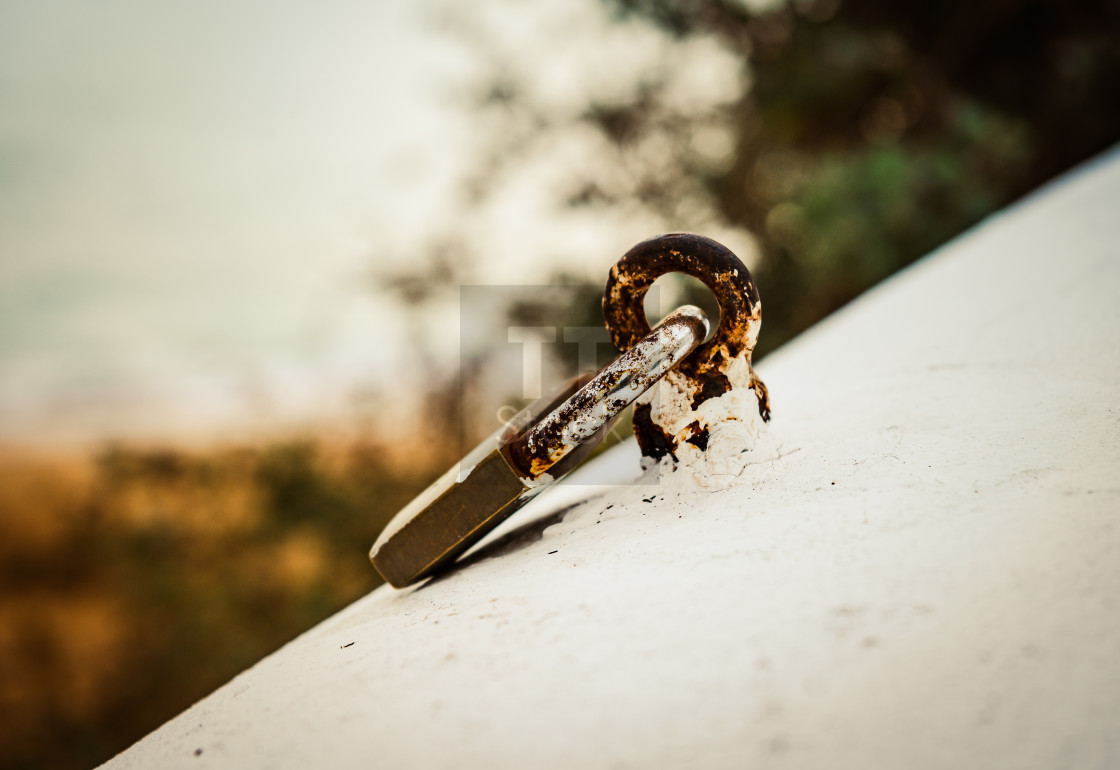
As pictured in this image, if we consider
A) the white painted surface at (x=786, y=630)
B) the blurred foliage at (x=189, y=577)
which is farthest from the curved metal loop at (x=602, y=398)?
the blurred foliage at (x=189, y=577)

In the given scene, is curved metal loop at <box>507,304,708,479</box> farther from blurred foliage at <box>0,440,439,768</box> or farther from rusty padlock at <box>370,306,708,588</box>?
blurred foliage at <box>0,440,439,768</box>

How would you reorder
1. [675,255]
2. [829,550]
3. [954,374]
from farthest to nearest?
[954,374] < [675,255] < [829,550]

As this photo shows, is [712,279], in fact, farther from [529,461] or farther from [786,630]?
[786,630]

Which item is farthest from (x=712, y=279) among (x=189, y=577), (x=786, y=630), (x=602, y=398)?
(x=189, y=577)

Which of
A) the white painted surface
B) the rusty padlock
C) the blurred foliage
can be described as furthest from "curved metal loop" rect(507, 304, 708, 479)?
the blurred foliage

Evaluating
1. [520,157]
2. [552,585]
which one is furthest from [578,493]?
[520,157]

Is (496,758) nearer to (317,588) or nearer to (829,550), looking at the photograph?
(829,550)
